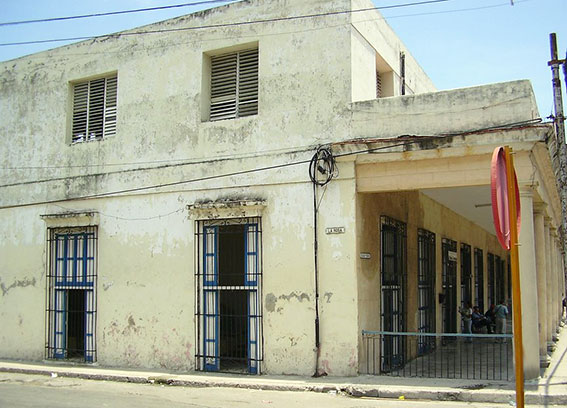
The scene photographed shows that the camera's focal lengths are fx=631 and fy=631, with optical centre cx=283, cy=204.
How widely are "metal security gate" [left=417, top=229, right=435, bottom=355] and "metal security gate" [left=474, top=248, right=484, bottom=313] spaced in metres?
5.93

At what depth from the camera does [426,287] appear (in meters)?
15.4

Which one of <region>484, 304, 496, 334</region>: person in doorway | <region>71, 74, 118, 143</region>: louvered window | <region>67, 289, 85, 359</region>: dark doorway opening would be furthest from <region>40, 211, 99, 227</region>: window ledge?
<region>484, 304, 496, 334</region>: person in doorway

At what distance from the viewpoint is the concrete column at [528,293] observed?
984cm

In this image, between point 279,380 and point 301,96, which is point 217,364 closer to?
point 279,380

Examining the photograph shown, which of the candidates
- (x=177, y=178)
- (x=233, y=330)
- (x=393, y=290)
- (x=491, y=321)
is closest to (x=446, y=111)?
(x=393, y=290)

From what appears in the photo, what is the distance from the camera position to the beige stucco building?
1091 cm

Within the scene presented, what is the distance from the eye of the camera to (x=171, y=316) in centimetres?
1252

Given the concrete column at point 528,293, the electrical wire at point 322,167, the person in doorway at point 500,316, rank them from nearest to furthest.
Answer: the concrete column at point 528,293 → the electrical wire at point 322,167 → the person in doorway at point 500,316

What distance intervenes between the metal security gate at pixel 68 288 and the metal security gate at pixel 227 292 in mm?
2939

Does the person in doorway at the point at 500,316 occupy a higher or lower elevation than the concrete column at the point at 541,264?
lower

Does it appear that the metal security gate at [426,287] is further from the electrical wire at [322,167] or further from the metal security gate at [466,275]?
the electrical wire at [322,167]

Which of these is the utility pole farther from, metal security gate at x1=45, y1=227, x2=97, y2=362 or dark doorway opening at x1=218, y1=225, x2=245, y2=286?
metal security gate at x1=45, y1=227, x2=97, y2=362

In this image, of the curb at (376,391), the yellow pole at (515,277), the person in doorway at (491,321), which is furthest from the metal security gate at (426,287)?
the yellow pole at (515,277)

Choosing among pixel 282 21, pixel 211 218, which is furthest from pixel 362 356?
pixel 282 21
